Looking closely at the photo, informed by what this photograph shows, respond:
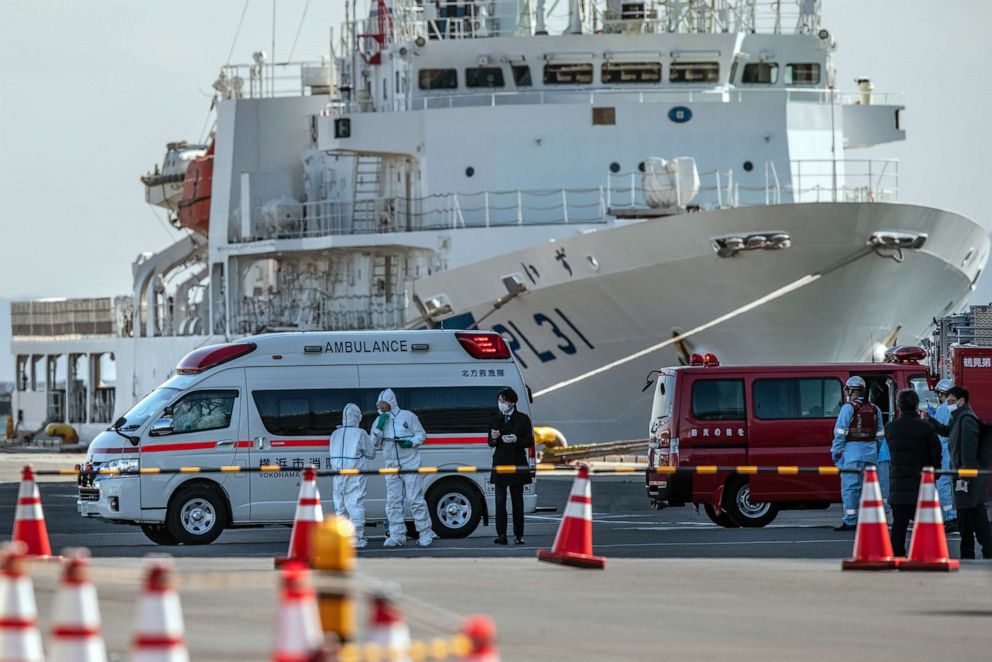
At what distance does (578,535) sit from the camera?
1508 cm

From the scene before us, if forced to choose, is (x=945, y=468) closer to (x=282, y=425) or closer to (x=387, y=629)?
(x=282, y=425)

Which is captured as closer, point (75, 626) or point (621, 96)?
point (75, 626)

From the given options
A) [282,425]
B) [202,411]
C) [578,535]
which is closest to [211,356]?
[202,411]

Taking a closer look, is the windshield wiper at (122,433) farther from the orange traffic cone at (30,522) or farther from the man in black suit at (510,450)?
the orange traffic cone at (30,522)

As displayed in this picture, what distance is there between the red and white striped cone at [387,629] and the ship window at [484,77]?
104 feet

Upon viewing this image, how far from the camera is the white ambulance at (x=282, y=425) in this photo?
63.1ft

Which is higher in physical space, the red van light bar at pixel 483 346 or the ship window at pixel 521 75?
the ship window at pixel 521 75

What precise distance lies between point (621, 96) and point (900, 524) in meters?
21.1

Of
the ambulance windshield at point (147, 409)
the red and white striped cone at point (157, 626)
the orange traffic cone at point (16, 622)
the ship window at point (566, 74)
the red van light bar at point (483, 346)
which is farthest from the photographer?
the ship window at point (566, 74)

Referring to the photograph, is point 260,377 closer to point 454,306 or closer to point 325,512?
point 325,512

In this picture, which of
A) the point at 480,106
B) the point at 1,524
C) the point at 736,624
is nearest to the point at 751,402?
the point at 1,524

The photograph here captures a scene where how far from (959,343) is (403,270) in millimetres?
17326

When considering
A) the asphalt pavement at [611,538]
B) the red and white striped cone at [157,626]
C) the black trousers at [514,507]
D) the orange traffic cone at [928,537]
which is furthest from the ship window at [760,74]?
the red and white striped cone at [157,626]

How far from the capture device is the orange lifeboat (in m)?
48.4
